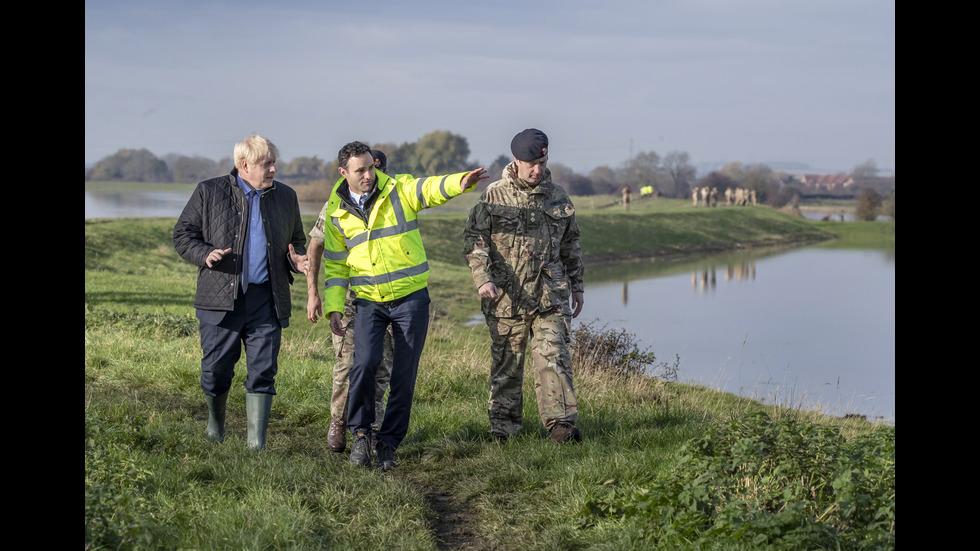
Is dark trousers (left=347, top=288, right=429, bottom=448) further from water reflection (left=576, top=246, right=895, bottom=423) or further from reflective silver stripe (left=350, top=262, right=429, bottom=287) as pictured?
water reflection (left=576, top=246, right=895, bottom=423)

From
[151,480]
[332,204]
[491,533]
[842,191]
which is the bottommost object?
[491,533]

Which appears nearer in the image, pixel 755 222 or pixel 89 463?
pixel 89 463

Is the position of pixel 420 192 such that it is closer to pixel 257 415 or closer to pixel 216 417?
pixel 257 415

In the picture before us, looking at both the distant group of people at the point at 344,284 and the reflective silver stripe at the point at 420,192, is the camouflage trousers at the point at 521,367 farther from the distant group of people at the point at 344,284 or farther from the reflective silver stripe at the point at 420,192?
the reflective silver stripe at the point at 420,192

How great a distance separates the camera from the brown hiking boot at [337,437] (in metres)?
6.88

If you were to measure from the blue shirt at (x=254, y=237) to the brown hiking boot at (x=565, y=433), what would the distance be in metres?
2.46

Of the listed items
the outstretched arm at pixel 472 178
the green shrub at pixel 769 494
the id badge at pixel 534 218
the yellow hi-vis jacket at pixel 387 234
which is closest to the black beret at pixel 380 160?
the yellow hi-vis jacket at pixel 387 234

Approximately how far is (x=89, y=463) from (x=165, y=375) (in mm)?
3967

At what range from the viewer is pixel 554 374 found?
693cm

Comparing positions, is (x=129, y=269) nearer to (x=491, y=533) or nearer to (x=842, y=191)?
(x=491, y=533)

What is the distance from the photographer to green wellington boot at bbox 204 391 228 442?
6.60 meters

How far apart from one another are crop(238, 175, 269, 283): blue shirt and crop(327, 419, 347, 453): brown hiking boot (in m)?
1.32

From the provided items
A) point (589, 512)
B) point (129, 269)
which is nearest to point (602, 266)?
point (129, 269)

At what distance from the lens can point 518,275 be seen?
23.4 feet
